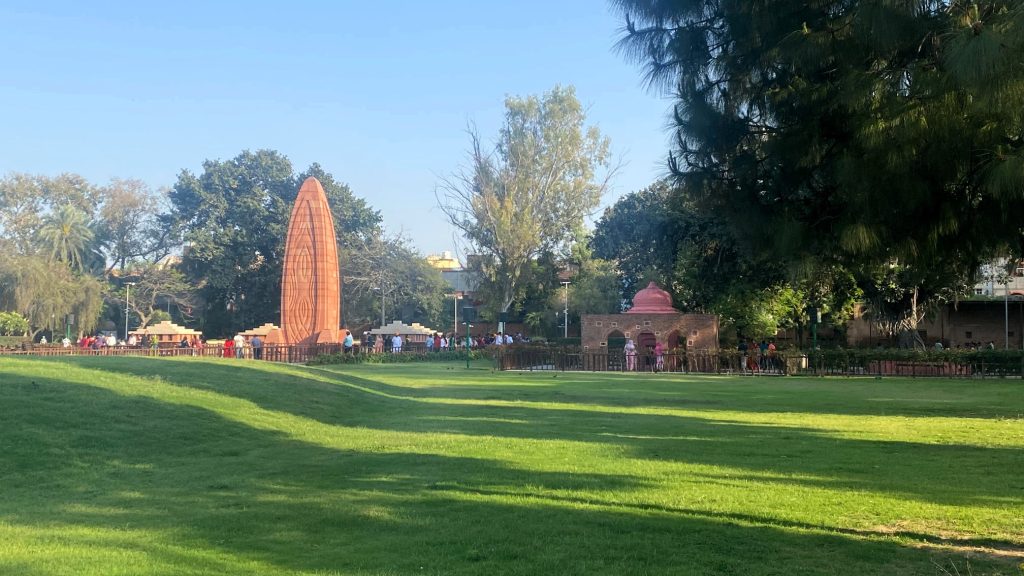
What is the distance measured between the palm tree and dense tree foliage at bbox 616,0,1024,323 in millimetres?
60369

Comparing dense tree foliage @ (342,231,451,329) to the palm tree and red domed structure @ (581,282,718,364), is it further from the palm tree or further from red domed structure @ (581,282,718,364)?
red domed structure @ (581,282,718,364)

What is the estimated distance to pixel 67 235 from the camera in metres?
61.4

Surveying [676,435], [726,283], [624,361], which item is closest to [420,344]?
[624,361]

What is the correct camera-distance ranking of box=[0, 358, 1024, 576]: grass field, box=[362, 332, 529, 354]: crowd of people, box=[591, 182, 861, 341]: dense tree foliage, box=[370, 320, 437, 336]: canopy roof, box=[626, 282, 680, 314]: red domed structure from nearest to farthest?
box=[0, 358, 1024, 576]: grass field < box=[591, 182, 861, 341]: dense tree foliage < box=[626, 282, 680, 314]: red domed structure < box=[362, 332, 529, 354]: crowd of people < box=[370, 320, 437, 336]: canopy roof

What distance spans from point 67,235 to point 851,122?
64.7 metres

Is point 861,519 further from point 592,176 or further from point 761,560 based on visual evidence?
point 592,176

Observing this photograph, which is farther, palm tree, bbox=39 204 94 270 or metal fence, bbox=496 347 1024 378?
palm tree, bbox=39 204 94 270

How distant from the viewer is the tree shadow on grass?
8.71 metres

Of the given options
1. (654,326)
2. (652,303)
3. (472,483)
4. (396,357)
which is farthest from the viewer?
(396,357)

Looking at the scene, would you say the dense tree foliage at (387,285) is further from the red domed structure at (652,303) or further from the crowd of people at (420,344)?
the red domed structure at (652,303)

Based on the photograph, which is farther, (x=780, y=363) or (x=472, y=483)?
(x=780, y=363)

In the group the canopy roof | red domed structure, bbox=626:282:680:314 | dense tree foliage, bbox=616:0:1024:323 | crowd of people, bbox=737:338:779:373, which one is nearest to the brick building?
red domed structure, bbox=626:282:680:314

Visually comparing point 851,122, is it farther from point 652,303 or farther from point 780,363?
point 652,303

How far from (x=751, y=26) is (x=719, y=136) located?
1.21m
